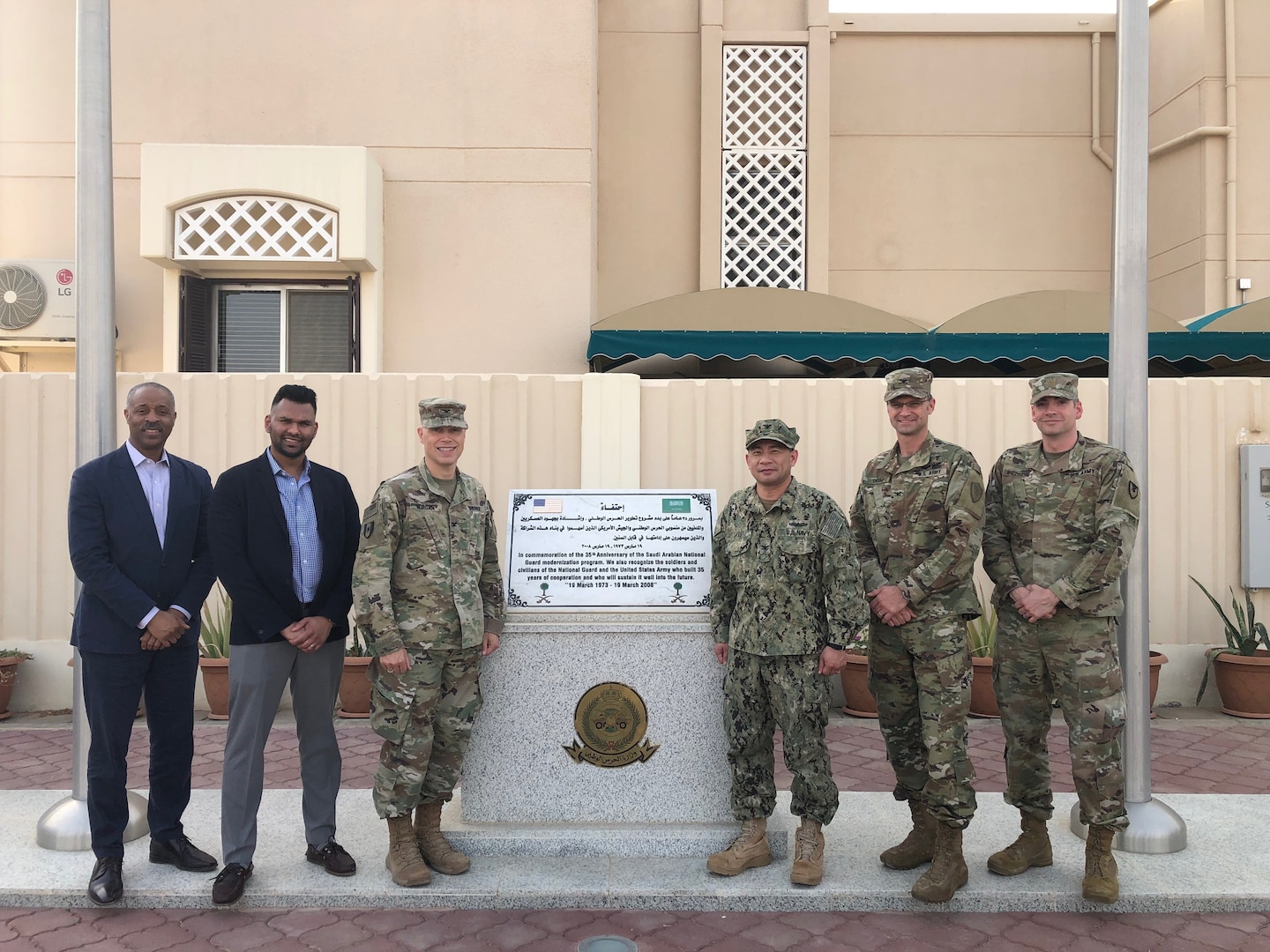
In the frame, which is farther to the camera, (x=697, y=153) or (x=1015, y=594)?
(x=697, y=153)

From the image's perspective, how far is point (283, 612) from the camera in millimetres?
3844

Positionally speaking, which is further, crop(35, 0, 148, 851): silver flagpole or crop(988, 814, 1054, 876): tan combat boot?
crop(35, 0, 148, 851): silver flagpole

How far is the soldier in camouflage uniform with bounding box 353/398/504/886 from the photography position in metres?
3.84

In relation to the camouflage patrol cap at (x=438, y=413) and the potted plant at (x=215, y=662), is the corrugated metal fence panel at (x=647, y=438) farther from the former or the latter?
the camouflage patrol cap at (x=438, y=413)

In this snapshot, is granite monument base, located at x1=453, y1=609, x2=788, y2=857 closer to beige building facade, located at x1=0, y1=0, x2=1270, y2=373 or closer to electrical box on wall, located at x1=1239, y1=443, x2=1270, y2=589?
beige building facade, located at x1=0, y1=0, x2=1270, y2=373

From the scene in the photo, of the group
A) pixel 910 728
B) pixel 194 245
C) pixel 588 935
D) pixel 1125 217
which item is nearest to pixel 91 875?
pixel 588 935

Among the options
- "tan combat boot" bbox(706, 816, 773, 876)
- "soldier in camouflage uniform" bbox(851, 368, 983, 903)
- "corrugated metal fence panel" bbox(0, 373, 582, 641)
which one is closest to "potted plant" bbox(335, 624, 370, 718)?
"corrugated metal fence panel" bbox(0, 373, 582, 641)

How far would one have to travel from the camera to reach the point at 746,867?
4059 millimetres

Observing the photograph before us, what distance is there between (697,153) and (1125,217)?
6.82 m

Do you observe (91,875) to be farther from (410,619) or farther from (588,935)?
(588,935)

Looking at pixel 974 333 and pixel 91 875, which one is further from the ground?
pixel 974 333

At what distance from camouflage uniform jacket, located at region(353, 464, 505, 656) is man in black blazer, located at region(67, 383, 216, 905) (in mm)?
776

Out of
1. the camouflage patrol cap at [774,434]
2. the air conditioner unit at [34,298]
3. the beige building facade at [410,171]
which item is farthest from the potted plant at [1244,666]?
the air conditioner unit at [34,298]

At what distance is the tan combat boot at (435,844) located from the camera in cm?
402
